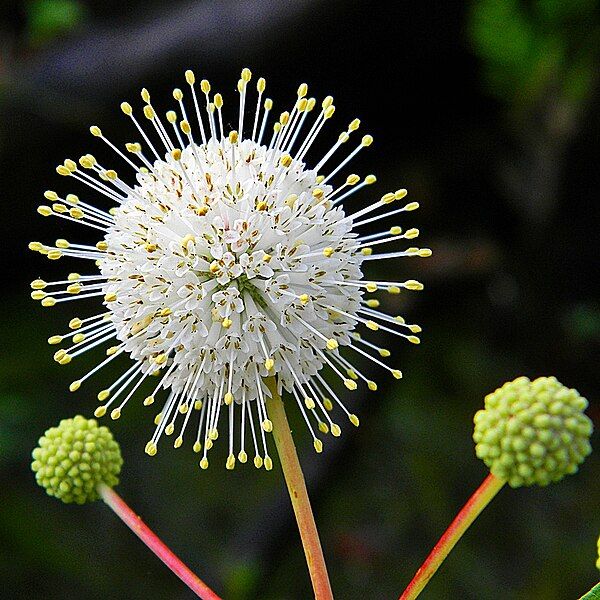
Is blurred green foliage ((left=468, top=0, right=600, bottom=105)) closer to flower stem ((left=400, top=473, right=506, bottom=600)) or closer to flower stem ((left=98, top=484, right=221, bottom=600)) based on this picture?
flower stem ((left=400, top=473, right=506, bottom=600))

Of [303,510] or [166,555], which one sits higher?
[166,555]

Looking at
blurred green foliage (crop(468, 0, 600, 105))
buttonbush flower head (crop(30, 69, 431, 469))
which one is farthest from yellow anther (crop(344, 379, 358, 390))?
blurred green foliage (crop(468, 0, 600, 105))

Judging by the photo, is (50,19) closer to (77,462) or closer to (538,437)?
(77,462)

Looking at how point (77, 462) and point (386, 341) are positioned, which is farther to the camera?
point (386, 341)

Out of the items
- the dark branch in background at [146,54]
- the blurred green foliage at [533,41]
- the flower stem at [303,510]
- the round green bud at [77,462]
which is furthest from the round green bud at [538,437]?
the dark branch in background at [146,54]

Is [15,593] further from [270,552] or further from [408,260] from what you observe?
[408,260]

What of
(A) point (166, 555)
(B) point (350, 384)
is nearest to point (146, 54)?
(B) point (350, 384)

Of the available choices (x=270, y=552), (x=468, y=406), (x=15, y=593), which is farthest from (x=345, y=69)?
(x=15, y=593)
